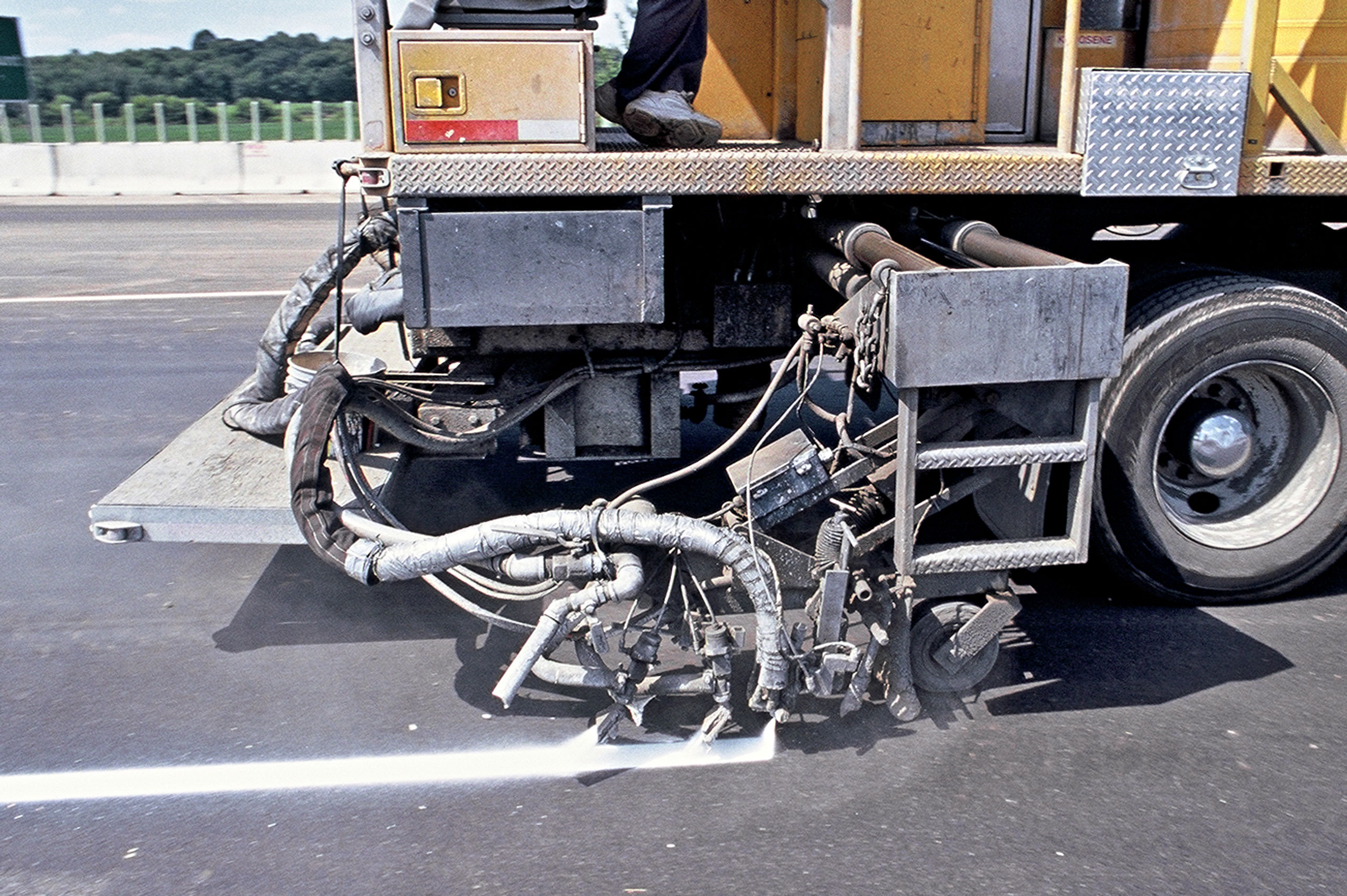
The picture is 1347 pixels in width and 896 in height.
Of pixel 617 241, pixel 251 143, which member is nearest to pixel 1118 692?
pixel 617 241

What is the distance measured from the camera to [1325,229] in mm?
5184

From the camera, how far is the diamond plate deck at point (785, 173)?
394 cm

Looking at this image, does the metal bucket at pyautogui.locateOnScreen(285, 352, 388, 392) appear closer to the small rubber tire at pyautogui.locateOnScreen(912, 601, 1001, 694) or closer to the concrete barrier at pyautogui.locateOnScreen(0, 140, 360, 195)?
the small rubber tire at pyautogui.locateOnScreen(912, 601, 1001, 694)

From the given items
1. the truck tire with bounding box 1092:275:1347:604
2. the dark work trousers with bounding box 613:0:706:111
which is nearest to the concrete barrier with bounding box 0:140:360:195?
the dark work trousers with bounding box 613:0:706:111

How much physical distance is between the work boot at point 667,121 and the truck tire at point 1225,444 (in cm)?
174

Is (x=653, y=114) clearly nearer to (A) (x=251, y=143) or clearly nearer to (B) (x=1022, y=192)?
(B) (x=1022, y=192)

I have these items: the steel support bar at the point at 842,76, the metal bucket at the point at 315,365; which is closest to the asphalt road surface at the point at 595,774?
the metal bucket at the point at 315,365

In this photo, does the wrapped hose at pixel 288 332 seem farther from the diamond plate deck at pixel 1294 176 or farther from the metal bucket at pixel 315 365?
the diamond plate deck at pixel 1294 176

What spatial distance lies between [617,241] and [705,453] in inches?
109

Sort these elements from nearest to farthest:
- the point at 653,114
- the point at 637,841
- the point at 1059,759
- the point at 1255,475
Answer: the point at 637,841 < the point at 1059,759 < the point at 653,114 < the point at 1255,475

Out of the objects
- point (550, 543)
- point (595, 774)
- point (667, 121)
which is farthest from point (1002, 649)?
point (667, 121)

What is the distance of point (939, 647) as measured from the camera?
4.06 meters

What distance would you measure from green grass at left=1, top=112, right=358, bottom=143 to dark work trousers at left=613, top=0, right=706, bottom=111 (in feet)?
77.8

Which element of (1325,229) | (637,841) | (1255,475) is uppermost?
(1325,229)
